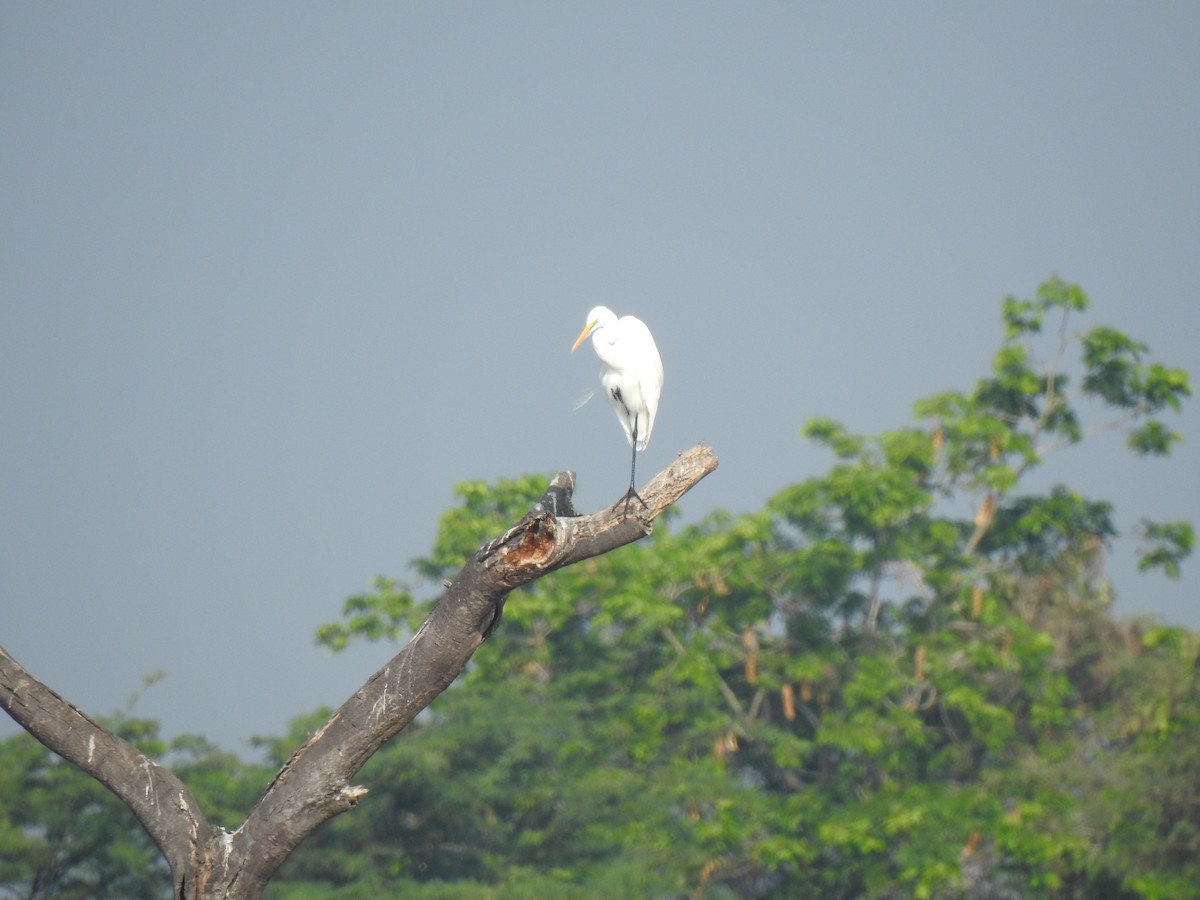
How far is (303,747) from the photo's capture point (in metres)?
5.00

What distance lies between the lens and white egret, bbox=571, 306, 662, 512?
27.0 ft

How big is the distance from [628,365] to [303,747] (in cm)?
377

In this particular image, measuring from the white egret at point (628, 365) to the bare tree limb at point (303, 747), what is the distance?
320 cm

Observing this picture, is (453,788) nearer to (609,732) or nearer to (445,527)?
(609,732)

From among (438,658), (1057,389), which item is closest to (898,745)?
(1057,389)

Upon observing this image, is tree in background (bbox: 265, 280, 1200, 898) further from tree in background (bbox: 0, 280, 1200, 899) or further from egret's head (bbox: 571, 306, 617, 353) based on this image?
egret's head (bbox: 571, 306, 617, 353)

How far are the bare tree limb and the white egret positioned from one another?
3.20m

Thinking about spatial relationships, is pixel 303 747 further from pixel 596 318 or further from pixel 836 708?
pixel 836 708

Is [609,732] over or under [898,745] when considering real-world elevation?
over

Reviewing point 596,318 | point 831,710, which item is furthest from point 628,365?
point 831,710

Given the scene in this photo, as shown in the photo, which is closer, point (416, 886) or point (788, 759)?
point (416, 886)

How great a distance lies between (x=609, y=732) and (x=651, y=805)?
179cm

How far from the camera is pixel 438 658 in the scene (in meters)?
4.96

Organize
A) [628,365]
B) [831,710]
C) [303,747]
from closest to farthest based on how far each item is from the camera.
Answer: [303,747]
[628,365]
[831,710]
